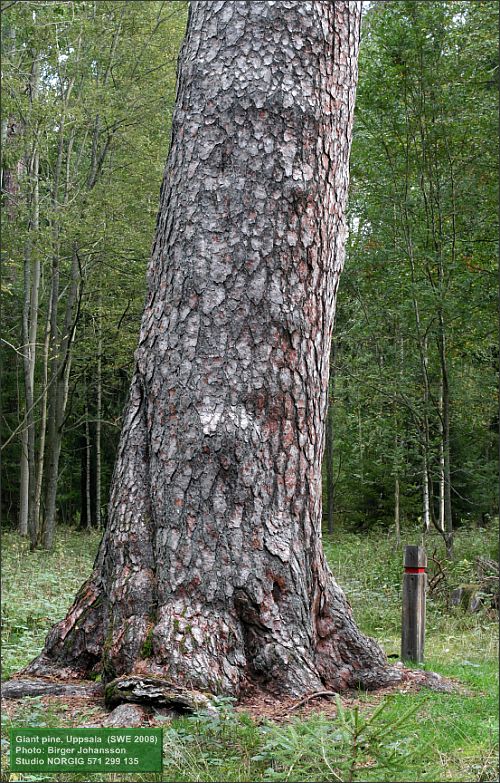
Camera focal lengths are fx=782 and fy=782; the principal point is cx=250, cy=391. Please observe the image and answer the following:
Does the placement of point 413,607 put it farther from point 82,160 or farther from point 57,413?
point 82,160

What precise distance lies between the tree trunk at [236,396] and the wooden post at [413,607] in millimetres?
1226

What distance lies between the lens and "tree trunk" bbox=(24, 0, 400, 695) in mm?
3740

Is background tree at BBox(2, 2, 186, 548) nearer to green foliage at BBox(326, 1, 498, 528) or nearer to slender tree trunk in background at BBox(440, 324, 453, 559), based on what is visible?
green foliage at BBox(326, 1, 498, 528)

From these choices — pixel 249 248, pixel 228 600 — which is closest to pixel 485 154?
pixel 249 248

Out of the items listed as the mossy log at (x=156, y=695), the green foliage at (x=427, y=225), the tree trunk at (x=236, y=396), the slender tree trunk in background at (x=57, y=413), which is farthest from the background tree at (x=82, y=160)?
the mossy log at (x=156, y=695)

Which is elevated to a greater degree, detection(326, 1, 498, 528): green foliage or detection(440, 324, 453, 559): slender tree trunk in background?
detection(326, 1, 498, 528): green foliage

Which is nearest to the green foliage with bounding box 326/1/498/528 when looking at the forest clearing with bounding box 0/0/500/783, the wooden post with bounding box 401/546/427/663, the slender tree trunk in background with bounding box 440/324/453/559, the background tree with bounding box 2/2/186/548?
the slender tree trunk in background with bounding box 440/324/453/559

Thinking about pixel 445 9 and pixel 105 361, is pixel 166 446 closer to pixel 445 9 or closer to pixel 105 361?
pixel 445 9

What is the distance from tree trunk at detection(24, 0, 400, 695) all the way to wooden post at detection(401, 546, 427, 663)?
123 cm

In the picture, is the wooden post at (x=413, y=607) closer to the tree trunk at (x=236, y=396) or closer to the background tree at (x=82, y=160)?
the tree trunk at (x=236, y=396)

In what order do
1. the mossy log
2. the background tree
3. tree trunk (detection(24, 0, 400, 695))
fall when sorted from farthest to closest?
the background tree < tree trunk (detection(24, 0, 400, 695)) < the mossy log

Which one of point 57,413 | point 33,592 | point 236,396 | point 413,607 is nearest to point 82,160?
point 57,413

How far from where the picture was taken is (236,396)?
3.86m

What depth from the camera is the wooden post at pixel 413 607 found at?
17.6 feet
